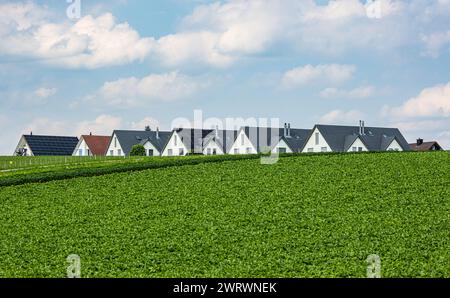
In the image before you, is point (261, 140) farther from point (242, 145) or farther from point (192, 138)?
point (192, 138)

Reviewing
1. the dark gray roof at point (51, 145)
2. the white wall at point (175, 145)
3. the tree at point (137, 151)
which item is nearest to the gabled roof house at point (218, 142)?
the white wall at point (175, 145)

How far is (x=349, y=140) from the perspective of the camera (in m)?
87.9

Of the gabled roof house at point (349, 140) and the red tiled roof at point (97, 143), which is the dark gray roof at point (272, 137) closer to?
the gabled roof house at point (349, 140)

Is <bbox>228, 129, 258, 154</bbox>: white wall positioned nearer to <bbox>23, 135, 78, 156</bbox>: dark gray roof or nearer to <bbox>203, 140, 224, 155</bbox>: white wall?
<bbox>203, 140, 224, 155</bbox>: white wall

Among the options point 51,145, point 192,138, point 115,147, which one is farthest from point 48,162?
point 51,145

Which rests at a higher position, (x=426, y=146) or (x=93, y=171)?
(x=426, y=146)

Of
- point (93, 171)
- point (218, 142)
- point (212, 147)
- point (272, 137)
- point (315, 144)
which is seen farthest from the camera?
point (212, 147)

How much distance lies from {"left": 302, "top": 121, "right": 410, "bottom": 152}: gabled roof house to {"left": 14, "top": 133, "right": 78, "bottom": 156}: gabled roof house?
163 feet

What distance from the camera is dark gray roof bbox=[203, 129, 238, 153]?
91.9 metres

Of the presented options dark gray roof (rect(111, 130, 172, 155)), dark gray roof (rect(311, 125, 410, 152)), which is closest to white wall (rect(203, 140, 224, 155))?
dark gray roof (rect(111, 130, 172, 155))

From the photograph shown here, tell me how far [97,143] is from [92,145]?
3.46 ft

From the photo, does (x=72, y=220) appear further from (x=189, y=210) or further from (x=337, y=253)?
(x=337, y=253)

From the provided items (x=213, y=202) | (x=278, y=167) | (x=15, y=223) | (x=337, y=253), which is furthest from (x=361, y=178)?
(x=15, y=223)
